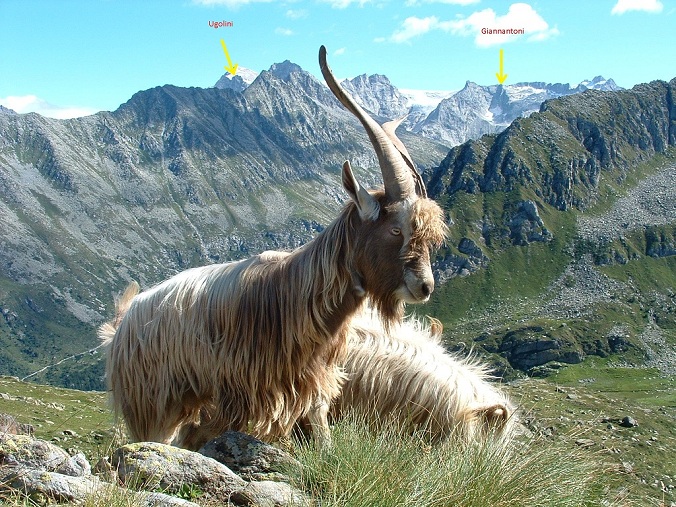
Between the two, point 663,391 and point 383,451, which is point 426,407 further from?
point 663,391

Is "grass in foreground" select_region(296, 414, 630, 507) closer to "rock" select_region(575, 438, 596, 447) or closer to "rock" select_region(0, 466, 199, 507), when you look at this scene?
"rock" select_region(575, 438, 596, 447)

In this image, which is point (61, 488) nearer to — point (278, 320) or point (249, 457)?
point (249, 457)

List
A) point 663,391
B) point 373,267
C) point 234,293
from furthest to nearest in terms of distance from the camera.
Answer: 1. point 663,391
2. point 234,293
3. point 373,267

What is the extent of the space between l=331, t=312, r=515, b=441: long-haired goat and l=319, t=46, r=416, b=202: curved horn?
6.18ft

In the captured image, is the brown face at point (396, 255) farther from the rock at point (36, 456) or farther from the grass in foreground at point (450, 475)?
the rock at point (36, 456)

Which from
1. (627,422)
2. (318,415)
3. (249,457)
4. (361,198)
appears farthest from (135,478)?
(627,422)

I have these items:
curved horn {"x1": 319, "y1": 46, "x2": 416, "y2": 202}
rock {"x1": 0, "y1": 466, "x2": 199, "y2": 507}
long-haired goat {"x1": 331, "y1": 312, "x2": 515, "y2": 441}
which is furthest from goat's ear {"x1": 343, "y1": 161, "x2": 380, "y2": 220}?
rock {"x1": 0, "y1": 466, "x2": 199, "y2": 507}

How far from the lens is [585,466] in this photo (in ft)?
19.7

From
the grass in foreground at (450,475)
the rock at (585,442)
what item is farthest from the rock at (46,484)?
the rock at (585,442)

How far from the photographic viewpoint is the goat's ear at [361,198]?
24.6 feet

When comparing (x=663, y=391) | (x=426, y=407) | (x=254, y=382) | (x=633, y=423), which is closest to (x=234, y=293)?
(x=254, y=382)

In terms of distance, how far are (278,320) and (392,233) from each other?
1879 mm

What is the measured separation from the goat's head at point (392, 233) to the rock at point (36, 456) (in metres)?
3.73

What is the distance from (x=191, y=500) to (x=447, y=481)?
2.16 m
